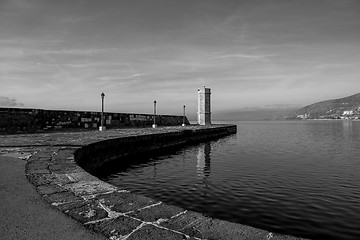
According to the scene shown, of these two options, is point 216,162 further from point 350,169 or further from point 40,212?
point 40,212

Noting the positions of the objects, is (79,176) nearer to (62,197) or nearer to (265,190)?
(62,197)

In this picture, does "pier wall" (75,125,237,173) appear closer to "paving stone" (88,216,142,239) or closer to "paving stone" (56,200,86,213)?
"paving stone" (56,200,86,213)

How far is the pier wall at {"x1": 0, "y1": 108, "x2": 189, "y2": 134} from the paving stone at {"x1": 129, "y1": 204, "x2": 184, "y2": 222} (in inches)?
643

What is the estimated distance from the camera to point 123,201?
3523mm

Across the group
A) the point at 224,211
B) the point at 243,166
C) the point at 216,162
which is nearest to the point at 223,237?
the point at 224,211

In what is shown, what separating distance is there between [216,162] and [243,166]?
1.77 meters

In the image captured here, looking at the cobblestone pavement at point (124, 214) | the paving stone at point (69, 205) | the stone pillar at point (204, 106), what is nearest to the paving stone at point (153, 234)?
the cobblestone pavement at point (124, 214)

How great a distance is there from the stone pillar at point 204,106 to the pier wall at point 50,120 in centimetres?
1318

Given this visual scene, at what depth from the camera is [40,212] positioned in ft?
10.3

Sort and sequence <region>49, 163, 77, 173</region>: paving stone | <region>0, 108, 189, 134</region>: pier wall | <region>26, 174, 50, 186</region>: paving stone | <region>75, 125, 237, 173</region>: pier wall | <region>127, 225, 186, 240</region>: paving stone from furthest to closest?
<region>0, 108, 189, 134</region>: pier wall
<region>75, 125, 237, 173</region>: pier wall
<region>49, 163, 77, 173</region>: paving stone
<region>26, 174, 50, 186</region>: paving stone
<region>127, 225, 186, 240</region>: paving stone

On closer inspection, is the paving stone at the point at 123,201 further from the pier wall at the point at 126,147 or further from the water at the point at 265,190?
the pier wall at the point at 126,147

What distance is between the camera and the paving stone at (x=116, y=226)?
8.43 ft

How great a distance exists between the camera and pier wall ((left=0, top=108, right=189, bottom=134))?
16.3m

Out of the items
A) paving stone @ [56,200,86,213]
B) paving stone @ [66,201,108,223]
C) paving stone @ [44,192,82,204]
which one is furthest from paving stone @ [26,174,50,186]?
paving stone @ [66,201,108,223]
